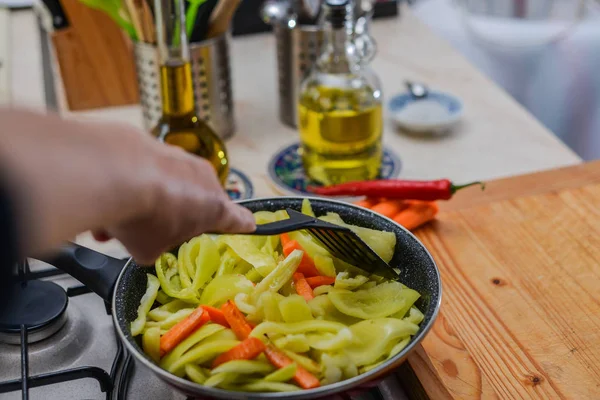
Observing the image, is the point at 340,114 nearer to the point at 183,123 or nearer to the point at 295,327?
the point at 183,123

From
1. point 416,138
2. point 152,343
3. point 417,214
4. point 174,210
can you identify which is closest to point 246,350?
point 152,343

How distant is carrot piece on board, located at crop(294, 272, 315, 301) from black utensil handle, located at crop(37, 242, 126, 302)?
0.64ft

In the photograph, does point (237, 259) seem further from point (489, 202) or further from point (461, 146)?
point (461, 146)

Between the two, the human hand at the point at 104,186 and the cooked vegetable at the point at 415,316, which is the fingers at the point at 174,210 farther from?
the cooked vegetable at the point at 415,316

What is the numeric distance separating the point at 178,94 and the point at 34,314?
40 centimetres

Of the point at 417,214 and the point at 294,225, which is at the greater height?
the point at 294,225

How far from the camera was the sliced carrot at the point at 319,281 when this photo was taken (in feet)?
2.74

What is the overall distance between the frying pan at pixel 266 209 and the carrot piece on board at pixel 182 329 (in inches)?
1.1

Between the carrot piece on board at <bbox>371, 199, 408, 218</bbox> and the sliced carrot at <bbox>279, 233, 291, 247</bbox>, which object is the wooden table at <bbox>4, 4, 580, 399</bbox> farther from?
the sliced carrot at <bbox>279, 233, 291, 247</bbox>

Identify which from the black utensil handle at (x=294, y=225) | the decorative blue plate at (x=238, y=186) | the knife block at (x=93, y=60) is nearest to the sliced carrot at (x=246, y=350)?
the black utensil handle at (x=294, y=225)

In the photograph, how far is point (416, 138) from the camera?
143cm

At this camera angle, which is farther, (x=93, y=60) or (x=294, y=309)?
(x=93, y=60)

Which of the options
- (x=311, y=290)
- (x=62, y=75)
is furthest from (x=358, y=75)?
(x=62, y=75)

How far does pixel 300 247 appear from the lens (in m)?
0.86
